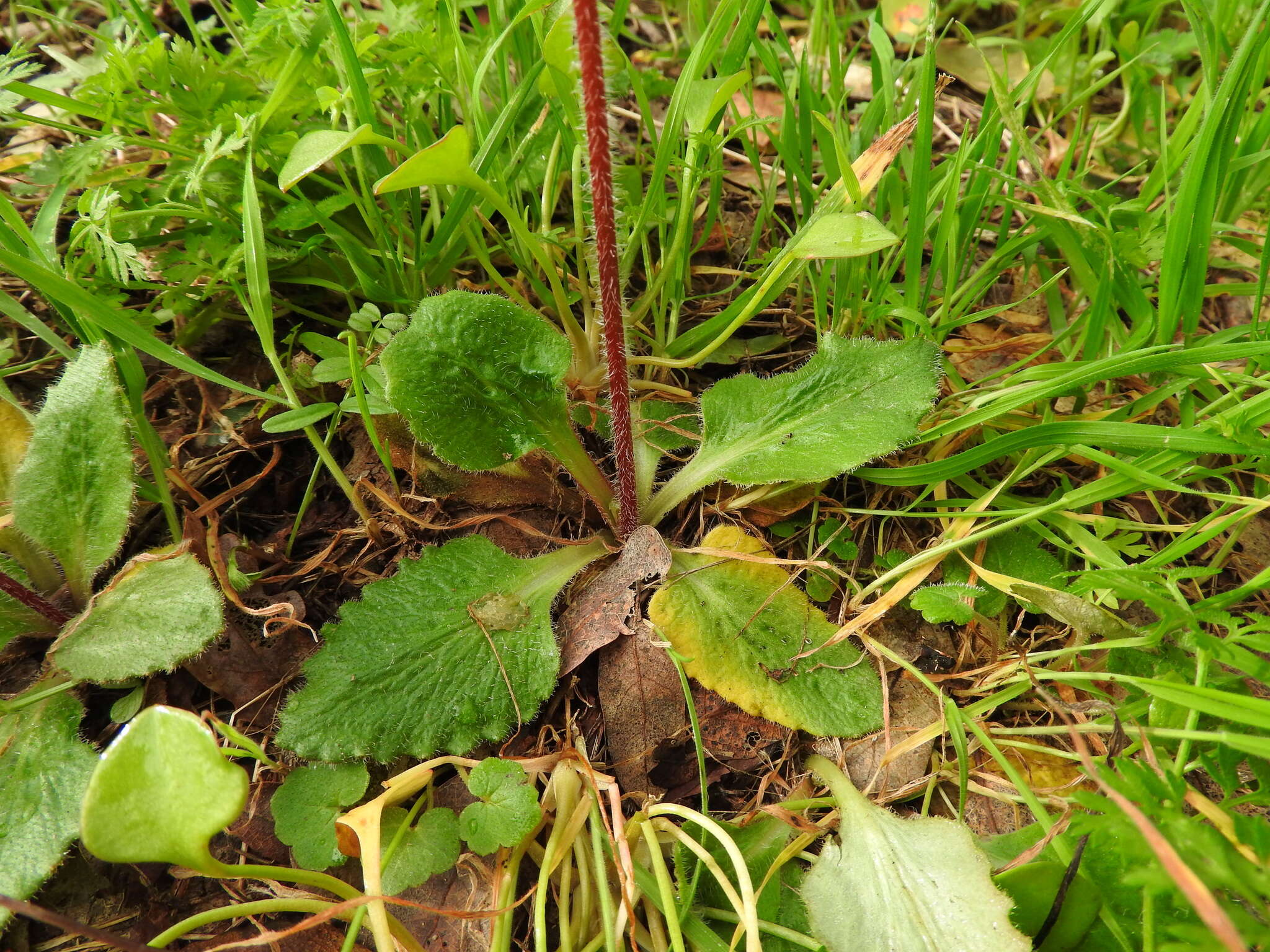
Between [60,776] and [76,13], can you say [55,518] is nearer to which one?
[60,776]

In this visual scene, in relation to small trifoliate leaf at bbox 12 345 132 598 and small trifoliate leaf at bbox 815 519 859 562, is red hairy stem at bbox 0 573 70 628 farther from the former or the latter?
small trifoliate leaf at bbox 815 519 859 562

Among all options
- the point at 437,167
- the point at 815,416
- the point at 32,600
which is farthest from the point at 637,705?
the point at 32,600

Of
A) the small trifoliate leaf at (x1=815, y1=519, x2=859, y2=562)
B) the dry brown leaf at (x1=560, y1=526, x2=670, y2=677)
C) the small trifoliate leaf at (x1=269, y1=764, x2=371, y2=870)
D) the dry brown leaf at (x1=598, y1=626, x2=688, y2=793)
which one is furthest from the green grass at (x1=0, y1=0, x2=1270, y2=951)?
the small trifoliate leaf at (x1=269, y1=764, x2=371, y2=870)

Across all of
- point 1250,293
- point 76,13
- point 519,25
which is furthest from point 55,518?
point 1250,293

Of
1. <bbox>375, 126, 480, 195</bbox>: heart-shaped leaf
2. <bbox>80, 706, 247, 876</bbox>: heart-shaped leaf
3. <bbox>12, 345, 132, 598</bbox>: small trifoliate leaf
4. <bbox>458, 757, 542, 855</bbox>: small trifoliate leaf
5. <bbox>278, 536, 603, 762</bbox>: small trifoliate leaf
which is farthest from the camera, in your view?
<bbox>12, 345, 132, 598</bbox>: small trifoliate leaf

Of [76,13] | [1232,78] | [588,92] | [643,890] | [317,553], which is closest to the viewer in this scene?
[588,92]

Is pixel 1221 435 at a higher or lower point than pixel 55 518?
higher
